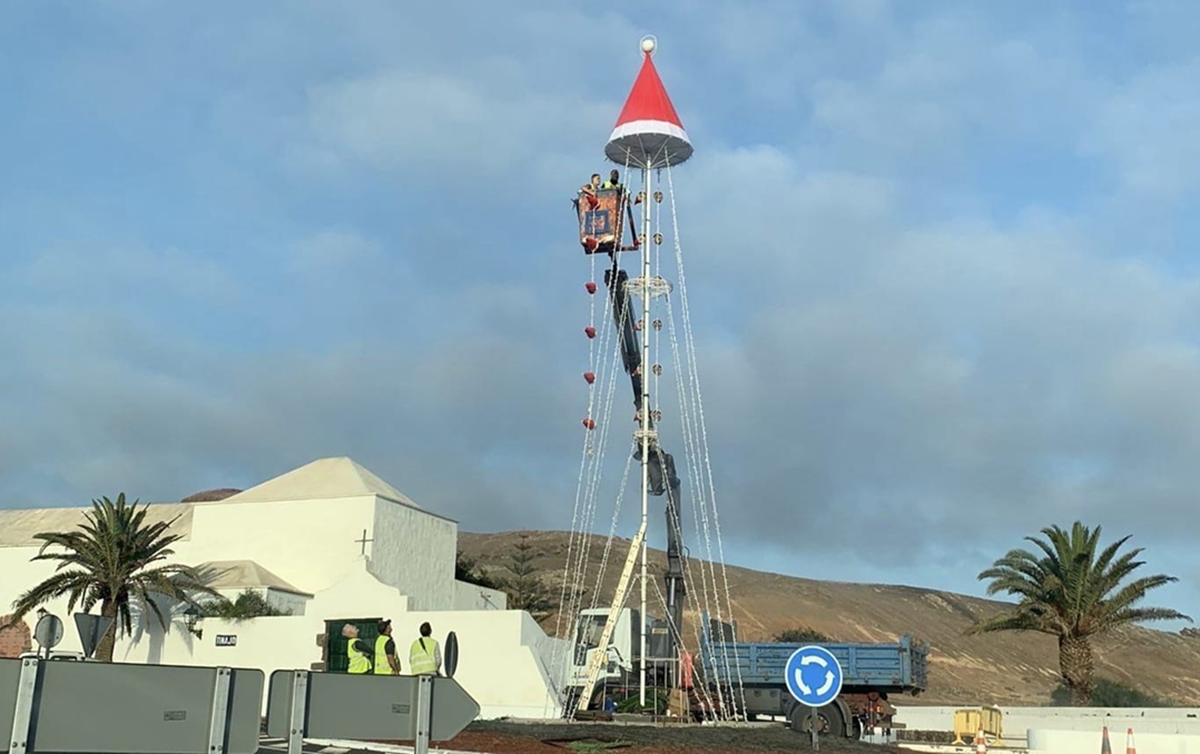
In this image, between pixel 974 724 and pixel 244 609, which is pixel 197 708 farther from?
pixel 244 609

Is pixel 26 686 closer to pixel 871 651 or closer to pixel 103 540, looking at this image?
pixel 871 651

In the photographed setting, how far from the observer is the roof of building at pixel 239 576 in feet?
139

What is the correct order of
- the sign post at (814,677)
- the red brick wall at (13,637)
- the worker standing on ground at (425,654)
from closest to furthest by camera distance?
the sign post at (814,677), the worker standing on ground at (425,654), the red brick wall at (13,637)

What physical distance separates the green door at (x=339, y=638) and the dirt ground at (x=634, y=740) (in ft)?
39.4

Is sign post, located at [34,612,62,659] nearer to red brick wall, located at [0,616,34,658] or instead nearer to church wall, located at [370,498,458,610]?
church wall, located at [370,498,458,610]

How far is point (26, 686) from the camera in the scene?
739 centimetres

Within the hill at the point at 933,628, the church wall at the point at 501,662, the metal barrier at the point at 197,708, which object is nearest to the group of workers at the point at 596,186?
the church wall at the point at 501,662

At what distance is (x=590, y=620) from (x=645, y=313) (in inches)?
392

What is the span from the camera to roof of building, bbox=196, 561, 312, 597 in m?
42.3

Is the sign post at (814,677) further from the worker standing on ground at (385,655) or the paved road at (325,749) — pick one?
the worker standing on ground at (385,655)

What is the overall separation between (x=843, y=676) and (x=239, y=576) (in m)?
22.1

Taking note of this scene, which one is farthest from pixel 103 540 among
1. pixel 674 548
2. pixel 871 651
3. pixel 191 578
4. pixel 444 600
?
pixel 871 651

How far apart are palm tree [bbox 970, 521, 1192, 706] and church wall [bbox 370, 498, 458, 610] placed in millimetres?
20445

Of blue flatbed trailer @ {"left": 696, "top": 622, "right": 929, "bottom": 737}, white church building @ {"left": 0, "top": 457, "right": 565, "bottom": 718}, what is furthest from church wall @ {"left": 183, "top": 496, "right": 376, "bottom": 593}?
blue flatbed trailer @ {"left": 696, "top": 622, "right": 929, "bottom": 737}
